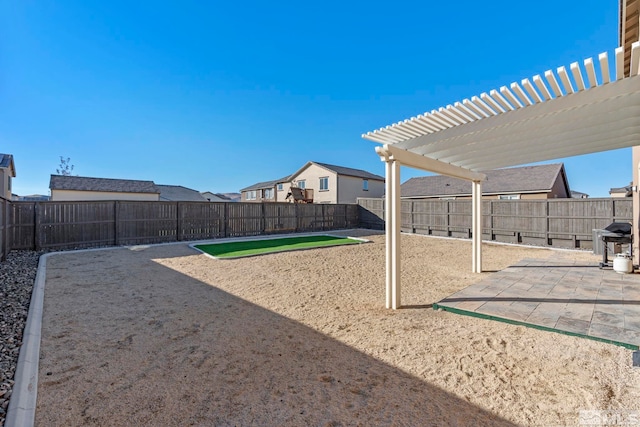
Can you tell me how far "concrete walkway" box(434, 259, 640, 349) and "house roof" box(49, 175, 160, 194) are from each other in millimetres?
28793

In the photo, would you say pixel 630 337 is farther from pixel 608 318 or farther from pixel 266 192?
pixel 266 192

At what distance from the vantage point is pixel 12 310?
156 inches

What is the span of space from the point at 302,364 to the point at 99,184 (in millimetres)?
30608

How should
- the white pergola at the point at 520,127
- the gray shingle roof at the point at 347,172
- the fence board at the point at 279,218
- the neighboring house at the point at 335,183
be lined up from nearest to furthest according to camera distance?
1. the white pergola at the point at 520,127
2. the fence board at the point at 279,218
3. the neighboring house at the point at 335,183
4. the gray shingle roof at the point at 347,172

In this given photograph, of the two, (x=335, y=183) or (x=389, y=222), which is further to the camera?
(x=335, y=183)

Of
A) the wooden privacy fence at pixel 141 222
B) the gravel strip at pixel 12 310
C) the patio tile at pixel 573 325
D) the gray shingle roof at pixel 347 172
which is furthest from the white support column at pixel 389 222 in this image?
the gray shingle roof at pixel 347 172

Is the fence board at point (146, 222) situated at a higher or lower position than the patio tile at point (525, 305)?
higher

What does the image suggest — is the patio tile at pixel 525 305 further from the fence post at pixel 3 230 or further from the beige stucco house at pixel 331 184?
the beige stucco house at pixel 331 184

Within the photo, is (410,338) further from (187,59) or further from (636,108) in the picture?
(187,59)

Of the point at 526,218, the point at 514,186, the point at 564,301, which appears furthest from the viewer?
the point at 514,186

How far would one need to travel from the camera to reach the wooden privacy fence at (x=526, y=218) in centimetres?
991

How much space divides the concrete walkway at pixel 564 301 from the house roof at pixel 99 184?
94.5ft

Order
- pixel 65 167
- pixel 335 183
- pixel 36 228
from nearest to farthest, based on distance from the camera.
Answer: pixel 36 228, pixel 335 183, pixel 65 167

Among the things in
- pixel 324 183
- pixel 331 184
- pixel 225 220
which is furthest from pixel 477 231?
pixel 324 183
